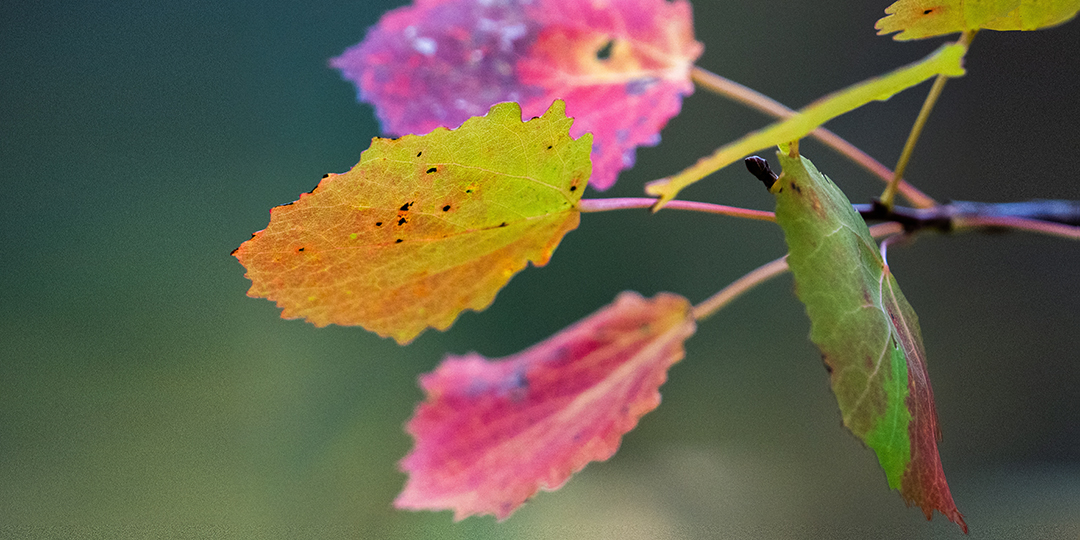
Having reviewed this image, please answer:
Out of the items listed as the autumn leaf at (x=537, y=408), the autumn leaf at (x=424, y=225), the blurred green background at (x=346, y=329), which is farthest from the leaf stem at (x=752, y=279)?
the blurred green background at (x=346, y=329)

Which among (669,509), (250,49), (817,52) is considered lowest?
(669,509)

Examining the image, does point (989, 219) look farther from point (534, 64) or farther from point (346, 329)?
point (346, 329)

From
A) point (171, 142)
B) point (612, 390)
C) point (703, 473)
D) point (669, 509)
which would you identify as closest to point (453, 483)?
point (612, 390)

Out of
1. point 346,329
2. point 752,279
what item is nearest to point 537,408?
point 752,279

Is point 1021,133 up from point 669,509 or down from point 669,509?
up

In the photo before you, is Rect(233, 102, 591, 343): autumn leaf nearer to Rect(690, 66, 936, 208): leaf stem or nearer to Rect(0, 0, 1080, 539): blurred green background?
Rect(690, 66, 936, 208): leaf stem

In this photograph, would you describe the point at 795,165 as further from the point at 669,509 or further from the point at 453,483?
the point at 669,509
